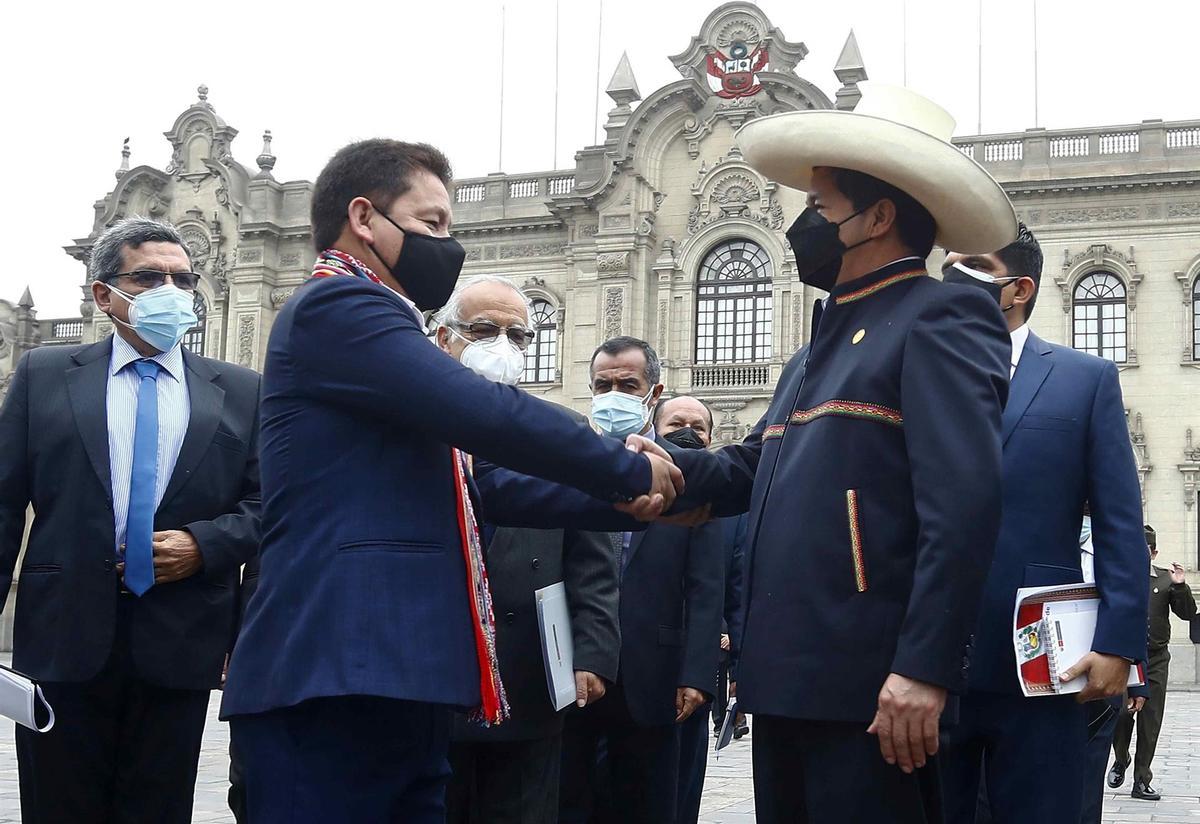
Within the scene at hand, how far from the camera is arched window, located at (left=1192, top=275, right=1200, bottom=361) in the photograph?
29.0m

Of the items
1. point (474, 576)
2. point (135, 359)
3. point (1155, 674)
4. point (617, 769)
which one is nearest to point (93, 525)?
point (135, 359)

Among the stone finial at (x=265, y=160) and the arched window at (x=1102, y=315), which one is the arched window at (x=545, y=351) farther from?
the arched window at (x=1102, y=315)

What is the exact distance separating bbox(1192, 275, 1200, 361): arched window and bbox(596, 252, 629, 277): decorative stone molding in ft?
39.6

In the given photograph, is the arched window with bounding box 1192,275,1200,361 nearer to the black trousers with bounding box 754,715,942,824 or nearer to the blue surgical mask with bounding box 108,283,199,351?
the blue surgical mask with bounding box 108,283,199,351

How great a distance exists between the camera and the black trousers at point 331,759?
11.0 feet

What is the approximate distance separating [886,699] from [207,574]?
2.58 m

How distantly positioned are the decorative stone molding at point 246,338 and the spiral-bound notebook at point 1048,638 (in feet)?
106

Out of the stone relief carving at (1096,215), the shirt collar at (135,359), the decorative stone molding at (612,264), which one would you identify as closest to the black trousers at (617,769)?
the shirt collar at (135,359)

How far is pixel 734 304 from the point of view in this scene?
31.8 meters

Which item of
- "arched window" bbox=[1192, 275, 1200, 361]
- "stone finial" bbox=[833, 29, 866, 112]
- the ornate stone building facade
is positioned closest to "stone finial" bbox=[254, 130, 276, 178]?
the ornate stone building facade

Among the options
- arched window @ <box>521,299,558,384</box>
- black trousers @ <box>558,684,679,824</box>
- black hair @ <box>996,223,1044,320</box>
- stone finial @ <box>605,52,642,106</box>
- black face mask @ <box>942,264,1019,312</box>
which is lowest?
black trousers @ <box>558,684,679,824</box>

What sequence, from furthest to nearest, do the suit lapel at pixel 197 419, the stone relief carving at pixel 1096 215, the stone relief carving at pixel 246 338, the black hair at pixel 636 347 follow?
the stone relief carving at pixel 246 338 < the stone relief carving at pixel 1096 215 < the black hair at pixel 636 347 < the suit lapel at pixel 197 419

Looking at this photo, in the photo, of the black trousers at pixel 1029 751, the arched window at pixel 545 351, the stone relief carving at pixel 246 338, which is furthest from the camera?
the stone relief carving at pixel 246 338

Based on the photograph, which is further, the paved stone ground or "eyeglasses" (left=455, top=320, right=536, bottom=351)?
the paved stone ground
